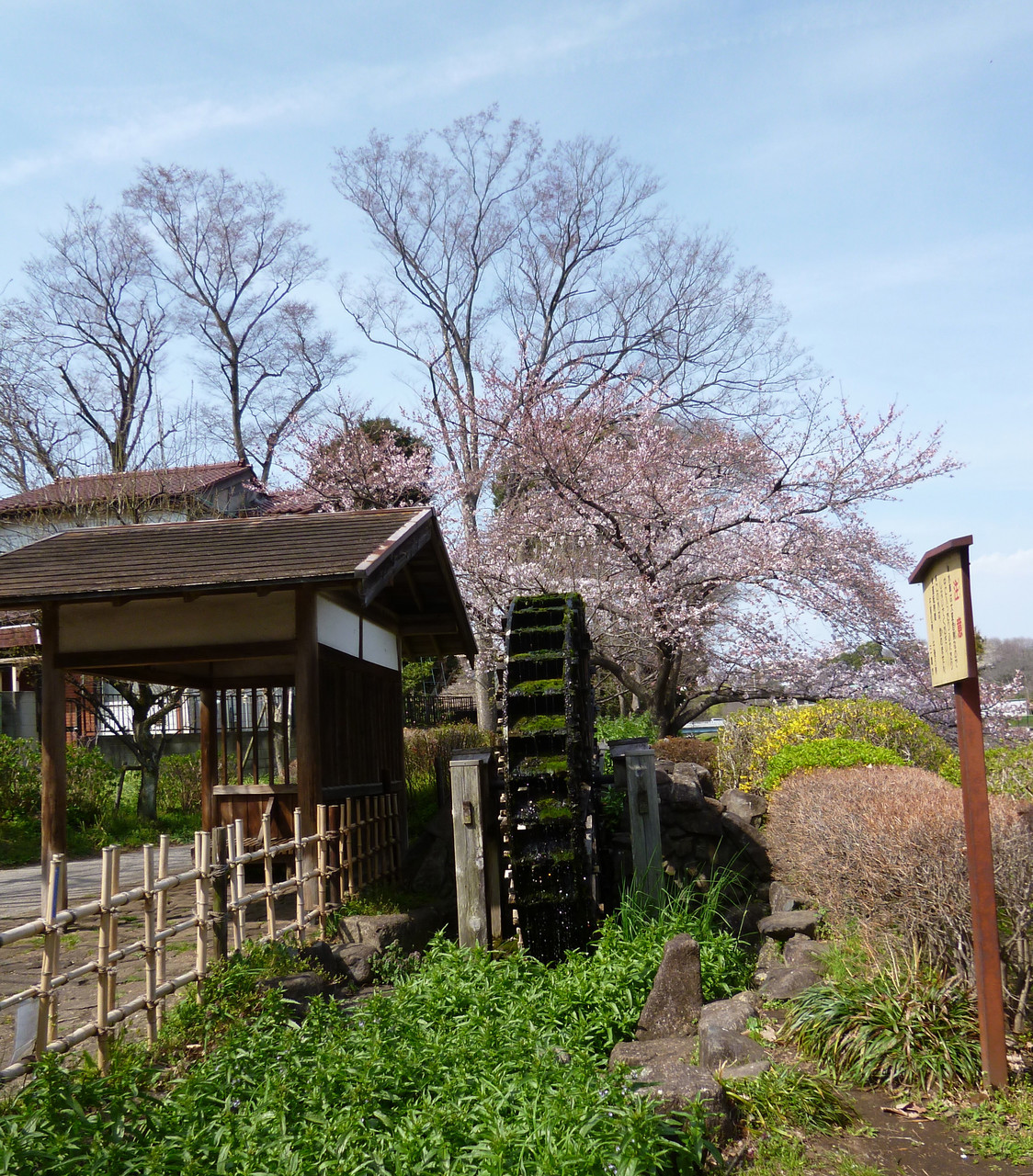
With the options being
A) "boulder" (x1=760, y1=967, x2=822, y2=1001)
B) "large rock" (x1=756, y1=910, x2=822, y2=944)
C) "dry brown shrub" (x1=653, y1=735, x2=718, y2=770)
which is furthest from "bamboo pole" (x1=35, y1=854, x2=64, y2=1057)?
"dry brown shrub" (x1=653, y1=735, x2=718, y2=770)

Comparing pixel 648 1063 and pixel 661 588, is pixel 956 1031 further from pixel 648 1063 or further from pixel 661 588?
pixel 661 588

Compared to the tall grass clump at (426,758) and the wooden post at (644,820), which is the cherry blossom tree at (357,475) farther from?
the wooden post at (644,820)

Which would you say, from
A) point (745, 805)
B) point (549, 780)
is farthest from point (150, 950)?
point (745, 805)

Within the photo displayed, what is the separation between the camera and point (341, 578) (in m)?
8.20

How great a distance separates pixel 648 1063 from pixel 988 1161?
158 cm

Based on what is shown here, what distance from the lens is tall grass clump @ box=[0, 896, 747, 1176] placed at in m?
3.74

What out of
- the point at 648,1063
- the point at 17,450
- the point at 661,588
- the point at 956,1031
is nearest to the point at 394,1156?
the point at 648,1063

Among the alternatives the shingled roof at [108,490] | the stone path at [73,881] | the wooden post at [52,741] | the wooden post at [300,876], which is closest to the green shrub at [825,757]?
the wooden post at [300,876]

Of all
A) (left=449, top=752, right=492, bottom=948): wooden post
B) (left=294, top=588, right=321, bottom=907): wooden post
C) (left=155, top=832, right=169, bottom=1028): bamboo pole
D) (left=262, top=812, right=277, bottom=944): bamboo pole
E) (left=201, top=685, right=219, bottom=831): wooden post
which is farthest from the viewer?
(left=201, top=685, right=219, bottom=831): wooden post

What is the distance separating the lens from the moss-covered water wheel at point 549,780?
7.49 metres

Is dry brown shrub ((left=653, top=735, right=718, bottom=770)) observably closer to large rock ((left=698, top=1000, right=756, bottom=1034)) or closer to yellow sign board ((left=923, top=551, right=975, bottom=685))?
large rock ((left=698, top=1000, right=756, bottom=1034))

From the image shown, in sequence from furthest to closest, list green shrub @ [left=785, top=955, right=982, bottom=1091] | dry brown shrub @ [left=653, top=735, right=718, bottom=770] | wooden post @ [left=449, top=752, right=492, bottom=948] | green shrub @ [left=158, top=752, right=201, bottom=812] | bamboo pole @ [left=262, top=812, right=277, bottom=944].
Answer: green shrub @ [left=158, top=752, right=201, bottom=812] → dry brown shrub @ [left=653, top=735, right=718, bottom=770] → wooden post @ [left=449, top=752, right=492, bottom=948] → bamboo pole @ [left=262, top=812, right=277, bottom=944] → green shrub @ [left=785, top=955, right=982, bottom=1091]

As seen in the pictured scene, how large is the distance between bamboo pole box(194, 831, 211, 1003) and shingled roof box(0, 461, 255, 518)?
13.1 meters

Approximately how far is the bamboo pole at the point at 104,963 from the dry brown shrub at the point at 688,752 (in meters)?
8.97
